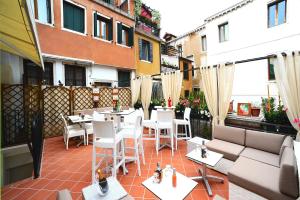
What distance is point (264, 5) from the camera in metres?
7.29

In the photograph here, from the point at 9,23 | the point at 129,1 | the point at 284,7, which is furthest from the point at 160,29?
the point at 9,23

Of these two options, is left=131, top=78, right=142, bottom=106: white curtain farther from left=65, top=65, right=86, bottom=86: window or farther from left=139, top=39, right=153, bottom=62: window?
left=139, top=39, right=153, bottom=62: window

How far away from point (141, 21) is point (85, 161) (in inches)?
380

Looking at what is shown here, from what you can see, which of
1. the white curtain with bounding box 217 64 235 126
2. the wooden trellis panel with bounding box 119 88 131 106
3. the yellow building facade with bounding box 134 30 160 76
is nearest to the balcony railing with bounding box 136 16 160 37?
the yellow building facade with bounding box 134 30 160 76

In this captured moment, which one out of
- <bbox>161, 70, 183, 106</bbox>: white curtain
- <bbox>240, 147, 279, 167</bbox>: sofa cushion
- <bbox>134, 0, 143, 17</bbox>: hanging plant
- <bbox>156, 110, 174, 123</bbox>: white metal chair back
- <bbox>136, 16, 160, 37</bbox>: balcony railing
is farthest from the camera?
<bbox>136, 16, 160, 37</bbox>: balcony railing

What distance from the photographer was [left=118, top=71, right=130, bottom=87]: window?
8672 mm

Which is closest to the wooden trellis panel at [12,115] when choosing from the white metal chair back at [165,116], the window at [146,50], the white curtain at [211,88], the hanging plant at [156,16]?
the white metal chair back at [165,116]

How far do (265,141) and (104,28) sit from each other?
8.52 meters

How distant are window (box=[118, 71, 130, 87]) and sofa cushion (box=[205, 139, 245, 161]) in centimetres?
627

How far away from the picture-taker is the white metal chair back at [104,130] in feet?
8.53

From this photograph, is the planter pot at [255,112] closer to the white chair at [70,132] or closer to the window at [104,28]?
Answer: the white chair at [70,132]

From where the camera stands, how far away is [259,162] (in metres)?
2.51

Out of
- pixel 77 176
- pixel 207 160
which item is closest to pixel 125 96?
pixel 77 176

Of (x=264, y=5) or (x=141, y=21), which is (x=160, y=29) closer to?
(x=141, y=21)
